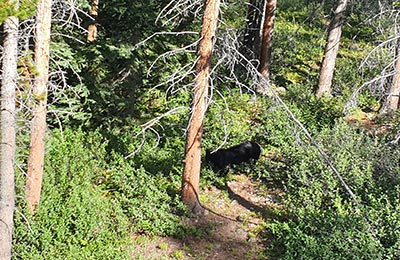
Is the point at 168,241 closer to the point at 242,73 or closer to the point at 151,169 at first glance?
the point at 151,169

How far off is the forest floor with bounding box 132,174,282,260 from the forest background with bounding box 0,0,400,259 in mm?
211

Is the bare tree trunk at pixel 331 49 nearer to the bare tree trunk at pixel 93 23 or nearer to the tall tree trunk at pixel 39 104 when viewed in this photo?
the bare tree trunk at pixel 93 23

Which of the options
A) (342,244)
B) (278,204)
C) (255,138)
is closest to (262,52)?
(255,138)

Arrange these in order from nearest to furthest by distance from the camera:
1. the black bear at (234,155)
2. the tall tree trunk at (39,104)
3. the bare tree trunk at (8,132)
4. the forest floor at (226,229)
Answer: the bare tree trunk at (8,132)
the tall tree trunk at (39,104)
the forest floor at (226,229)
the black bear at (234,155)

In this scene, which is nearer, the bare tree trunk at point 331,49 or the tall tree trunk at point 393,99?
the tall tree trunk at point 393,99

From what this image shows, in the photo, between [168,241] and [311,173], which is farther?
[311,173]

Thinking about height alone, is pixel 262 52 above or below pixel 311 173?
above

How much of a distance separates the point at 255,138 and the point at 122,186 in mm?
5141

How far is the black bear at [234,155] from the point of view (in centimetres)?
1344

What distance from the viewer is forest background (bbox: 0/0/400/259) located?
10086mm

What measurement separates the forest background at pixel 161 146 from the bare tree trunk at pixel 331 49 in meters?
0.57

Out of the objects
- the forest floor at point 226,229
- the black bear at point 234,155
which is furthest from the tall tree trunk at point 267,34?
the forest floor at point 226,229

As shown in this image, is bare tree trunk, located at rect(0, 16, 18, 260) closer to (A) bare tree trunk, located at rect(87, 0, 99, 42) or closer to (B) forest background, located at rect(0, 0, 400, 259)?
(B) forest background, located at rect(0, 0, 400, 259)

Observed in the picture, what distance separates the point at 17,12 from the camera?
7.68 m
